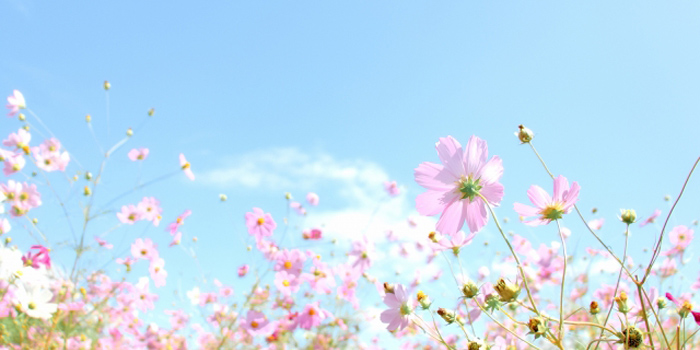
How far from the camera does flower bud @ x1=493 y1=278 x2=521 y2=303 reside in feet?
2.02

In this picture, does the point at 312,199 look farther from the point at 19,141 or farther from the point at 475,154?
the point at 475,154

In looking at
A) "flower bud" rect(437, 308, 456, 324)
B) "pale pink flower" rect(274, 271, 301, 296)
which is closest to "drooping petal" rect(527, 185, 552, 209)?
"flower bud" rect(437, 308, 456, 324)

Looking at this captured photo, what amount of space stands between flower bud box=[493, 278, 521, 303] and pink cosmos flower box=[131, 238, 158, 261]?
2277mm

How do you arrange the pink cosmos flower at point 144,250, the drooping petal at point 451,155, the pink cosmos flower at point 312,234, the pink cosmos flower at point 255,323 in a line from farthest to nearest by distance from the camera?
the pink cosmos flower at point 312,234, the pink cosmos flower at point 144,250, the pink cosmos flower at point 255,323, the drooping petal at point 451,155

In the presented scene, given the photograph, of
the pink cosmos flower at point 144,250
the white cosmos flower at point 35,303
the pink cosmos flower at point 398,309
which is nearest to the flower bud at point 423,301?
the pink cosmos flower at point 398,309

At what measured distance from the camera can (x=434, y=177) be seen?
0.70 m

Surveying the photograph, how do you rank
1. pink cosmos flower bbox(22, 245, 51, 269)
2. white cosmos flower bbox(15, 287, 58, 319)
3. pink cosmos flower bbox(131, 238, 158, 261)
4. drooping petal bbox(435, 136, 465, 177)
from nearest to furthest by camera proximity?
drooping petal bbox(435, 136, 465, 177) → white cosmos flower bbox(15, 287, 58, 319) → pink cosmos flower bbox(22, 245, 51, 269) → pink cosmos flower bbox(131, 238, 158, 261)

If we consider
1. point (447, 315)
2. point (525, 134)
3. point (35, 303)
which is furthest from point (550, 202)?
point (35, 303)

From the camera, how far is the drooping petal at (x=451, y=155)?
0.69 metres

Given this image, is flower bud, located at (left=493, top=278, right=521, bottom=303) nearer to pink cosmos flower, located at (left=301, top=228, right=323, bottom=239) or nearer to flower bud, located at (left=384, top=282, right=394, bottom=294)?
flower bud, located at (left=384, top=282, right=394, bottom=294)

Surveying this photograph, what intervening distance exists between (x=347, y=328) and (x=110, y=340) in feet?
5.66

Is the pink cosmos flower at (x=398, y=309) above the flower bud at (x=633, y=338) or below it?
above

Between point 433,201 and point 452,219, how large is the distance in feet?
0.15

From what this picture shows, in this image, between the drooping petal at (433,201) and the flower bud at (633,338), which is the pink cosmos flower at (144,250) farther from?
the flower bud at (633,338)
